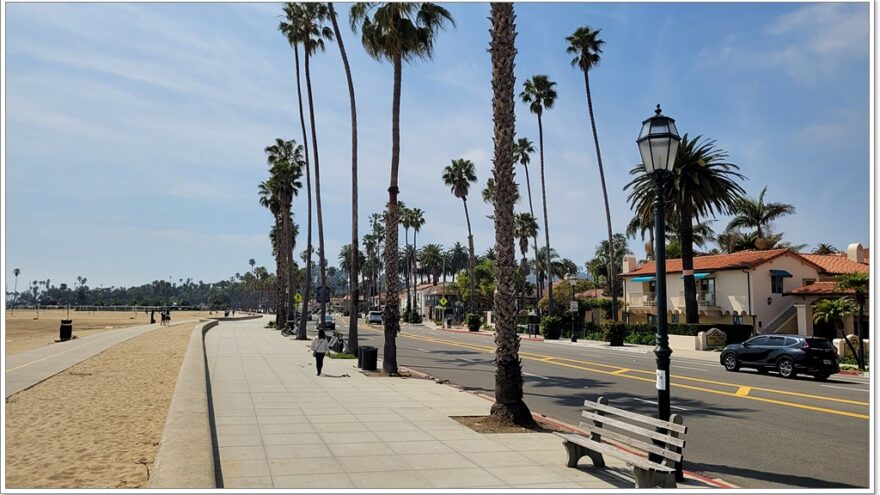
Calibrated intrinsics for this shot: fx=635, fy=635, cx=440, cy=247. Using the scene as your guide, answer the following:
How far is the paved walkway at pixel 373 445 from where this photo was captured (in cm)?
764

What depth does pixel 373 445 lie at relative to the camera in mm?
9477

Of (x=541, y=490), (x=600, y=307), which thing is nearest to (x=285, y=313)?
(x=600, y=307)

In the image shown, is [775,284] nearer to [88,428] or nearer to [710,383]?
[710,383]

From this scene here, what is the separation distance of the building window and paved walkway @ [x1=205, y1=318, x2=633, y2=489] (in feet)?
112

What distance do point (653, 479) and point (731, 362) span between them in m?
19.6

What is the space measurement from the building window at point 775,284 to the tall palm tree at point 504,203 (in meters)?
36.8

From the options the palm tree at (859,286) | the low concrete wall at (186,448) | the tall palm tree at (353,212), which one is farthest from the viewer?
the tall palm tree at (353,212)

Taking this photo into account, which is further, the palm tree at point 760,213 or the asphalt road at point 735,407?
the palm tree at point 760,213

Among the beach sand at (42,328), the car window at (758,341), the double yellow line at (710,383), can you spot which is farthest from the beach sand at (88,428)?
the car window at (758,341)

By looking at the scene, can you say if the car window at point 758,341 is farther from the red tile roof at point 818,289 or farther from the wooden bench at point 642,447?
the red tile roof at point 818,289

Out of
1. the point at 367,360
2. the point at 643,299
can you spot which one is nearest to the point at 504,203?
the point at 367,360

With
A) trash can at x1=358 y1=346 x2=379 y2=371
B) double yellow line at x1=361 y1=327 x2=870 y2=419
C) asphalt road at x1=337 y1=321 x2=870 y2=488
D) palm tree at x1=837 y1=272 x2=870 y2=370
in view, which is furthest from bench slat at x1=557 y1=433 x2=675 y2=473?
palm tree at x1=837 y1=272 x2=870 y2=370

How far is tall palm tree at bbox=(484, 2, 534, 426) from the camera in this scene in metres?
12.0

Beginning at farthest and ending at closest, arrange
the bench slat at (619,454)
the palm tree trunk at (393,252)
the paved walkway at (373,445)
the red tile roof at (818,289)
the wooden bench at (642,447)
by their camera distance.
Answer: the red tile roof at (818,289) < the palm tree trunk at (393,252) < the paved walkway at (373,445) < the wooden bench at (642,447) < the bench slat at (619,454)
